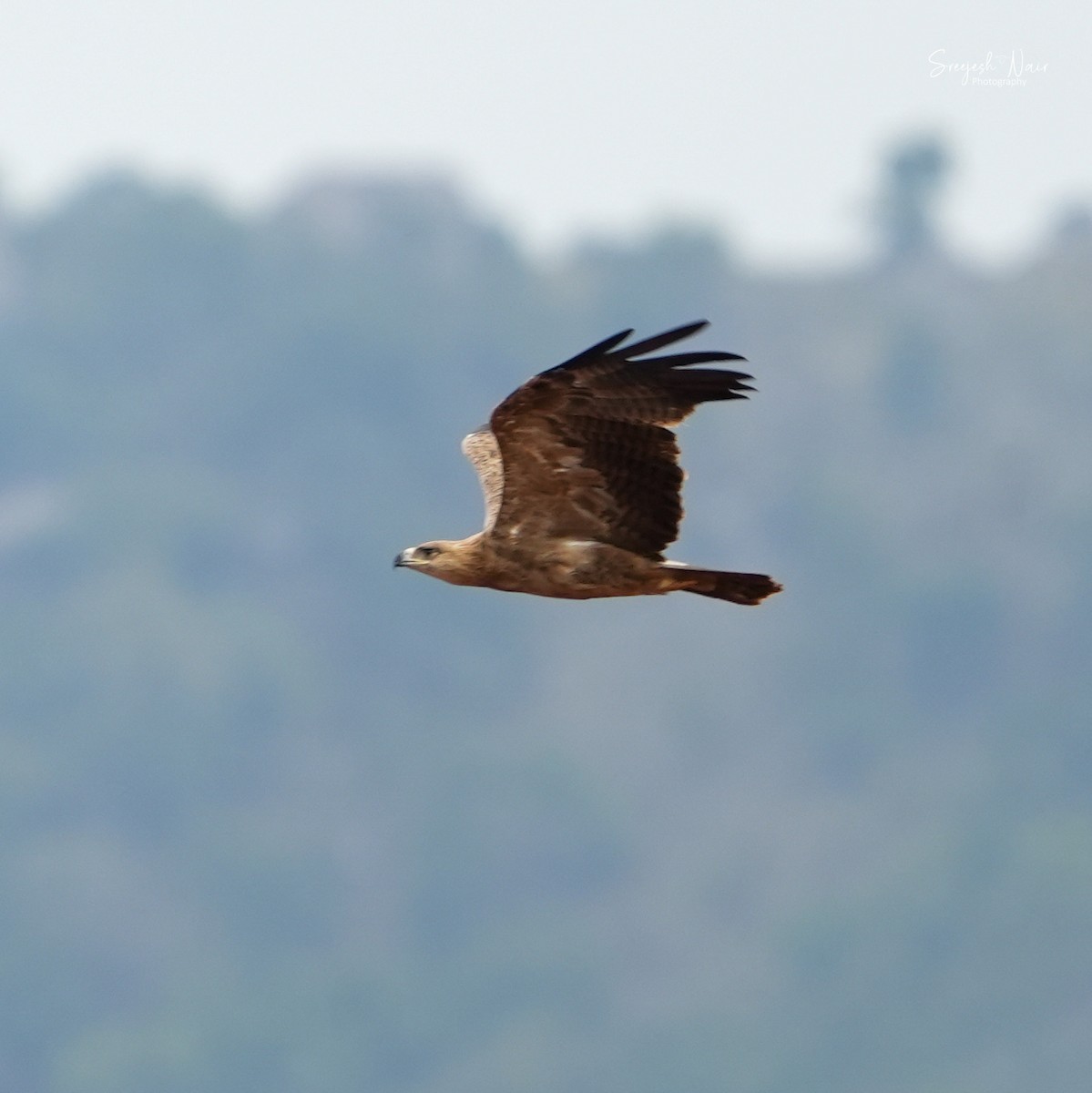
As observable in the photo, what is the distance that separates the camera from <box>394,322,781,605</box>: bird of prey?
1455cm

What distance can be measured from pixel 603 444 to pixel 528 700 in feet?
355

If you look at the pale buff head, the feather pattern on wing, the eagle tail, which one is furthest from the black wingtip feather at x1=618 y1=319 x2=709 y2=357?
the feather pattern on wing

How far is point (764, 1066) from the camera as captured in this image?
10212 centimetres

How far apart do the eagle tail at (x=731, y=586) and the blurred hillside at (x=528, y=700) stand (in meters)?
85.5

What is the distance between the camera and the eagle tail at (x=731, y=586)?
49.3ft

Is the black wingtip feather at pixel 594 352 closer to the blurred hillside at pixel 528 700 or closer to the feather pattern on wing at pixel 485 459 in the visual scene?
the feather pattern on wing at pixel 485 459

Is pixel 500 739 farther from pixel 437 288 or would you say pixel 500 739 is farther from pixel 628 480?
pixel 628 480

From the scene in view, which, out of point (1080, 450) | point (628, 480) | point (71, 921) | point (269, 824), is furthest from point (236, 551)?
point (628, 480)

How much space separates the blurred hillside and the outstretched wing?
85.7 metres

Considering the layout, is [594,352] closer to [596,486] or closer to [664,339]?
[664,339]

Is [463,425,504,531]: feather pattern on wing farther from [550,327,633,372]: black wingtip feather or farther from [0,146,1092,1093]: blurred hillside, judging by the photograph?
[0,146,1092,1093]: blurred hillside

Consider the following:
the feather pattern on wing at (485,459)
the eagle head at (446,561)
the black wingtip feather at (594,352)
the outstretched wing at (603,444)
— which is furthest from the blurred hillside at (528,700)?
the black wingtip feather at (594,352)

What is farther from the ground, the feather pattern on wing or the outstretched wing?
the feather pattern on wing

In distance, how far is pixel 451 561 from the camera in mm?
15266
